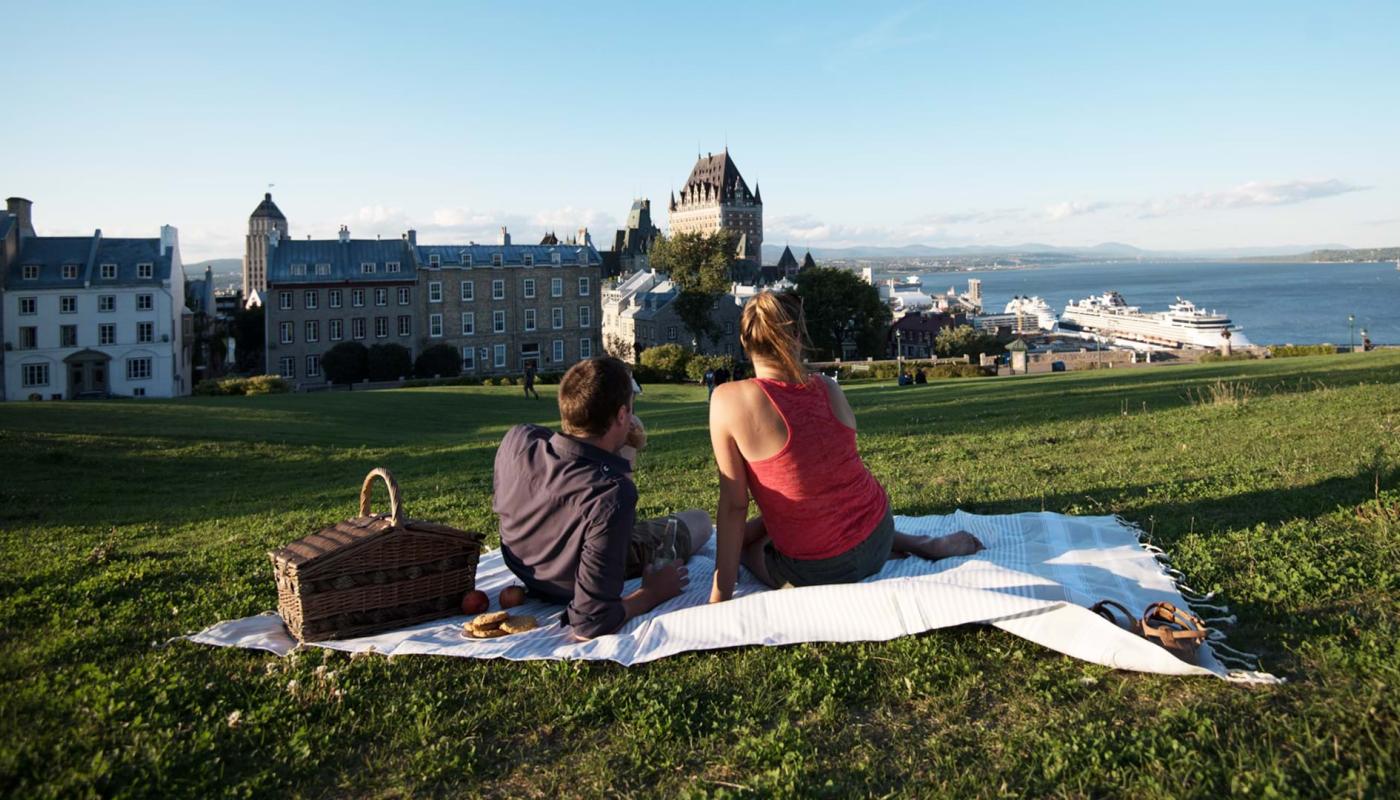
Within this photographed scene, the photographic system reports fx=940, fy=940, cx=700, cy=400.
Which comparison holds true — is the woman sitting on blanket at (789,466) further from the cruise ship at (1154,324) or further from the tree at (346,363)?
the cruise ship at (1154,324)

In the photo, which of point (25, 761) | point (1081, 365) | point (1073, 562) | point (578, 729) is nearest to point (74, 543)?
point (25, 761)

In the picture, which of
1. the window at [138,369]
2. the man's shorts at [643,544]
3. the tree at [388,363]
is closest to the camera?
the man's shorts at [643,544]

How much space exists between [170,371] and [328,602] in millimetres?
55410

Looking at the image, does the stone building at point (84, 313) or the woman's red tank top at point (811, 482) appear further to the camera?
the stone building at point (84, 313)

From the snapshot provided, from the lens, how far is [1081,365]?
58.3 meters

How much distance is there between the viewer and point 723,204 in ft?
531

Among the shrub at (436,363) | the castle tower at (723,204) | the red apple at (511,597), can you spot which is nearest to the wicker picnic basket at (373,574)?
the red apple at (511,597)

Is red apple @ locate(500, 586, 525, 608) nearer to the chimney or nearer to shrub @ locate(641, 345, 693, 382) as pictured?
shrub @ locate(641, 345, 693, 382)

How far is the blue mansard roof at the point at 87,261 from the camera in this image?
4831 centimetres

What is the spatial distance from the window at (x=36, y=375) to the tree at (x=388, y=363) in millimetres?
15883

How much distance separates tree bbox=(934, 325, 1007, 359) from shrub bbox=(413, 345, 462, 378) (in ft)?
138

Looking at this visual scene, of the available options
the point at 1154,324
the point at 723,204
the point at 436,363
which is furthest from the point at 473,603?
the point at 723,204

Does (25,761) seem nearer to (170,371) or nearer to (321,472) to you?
(321,472)

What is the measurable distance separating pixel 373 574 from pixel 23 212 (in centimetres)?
5563
